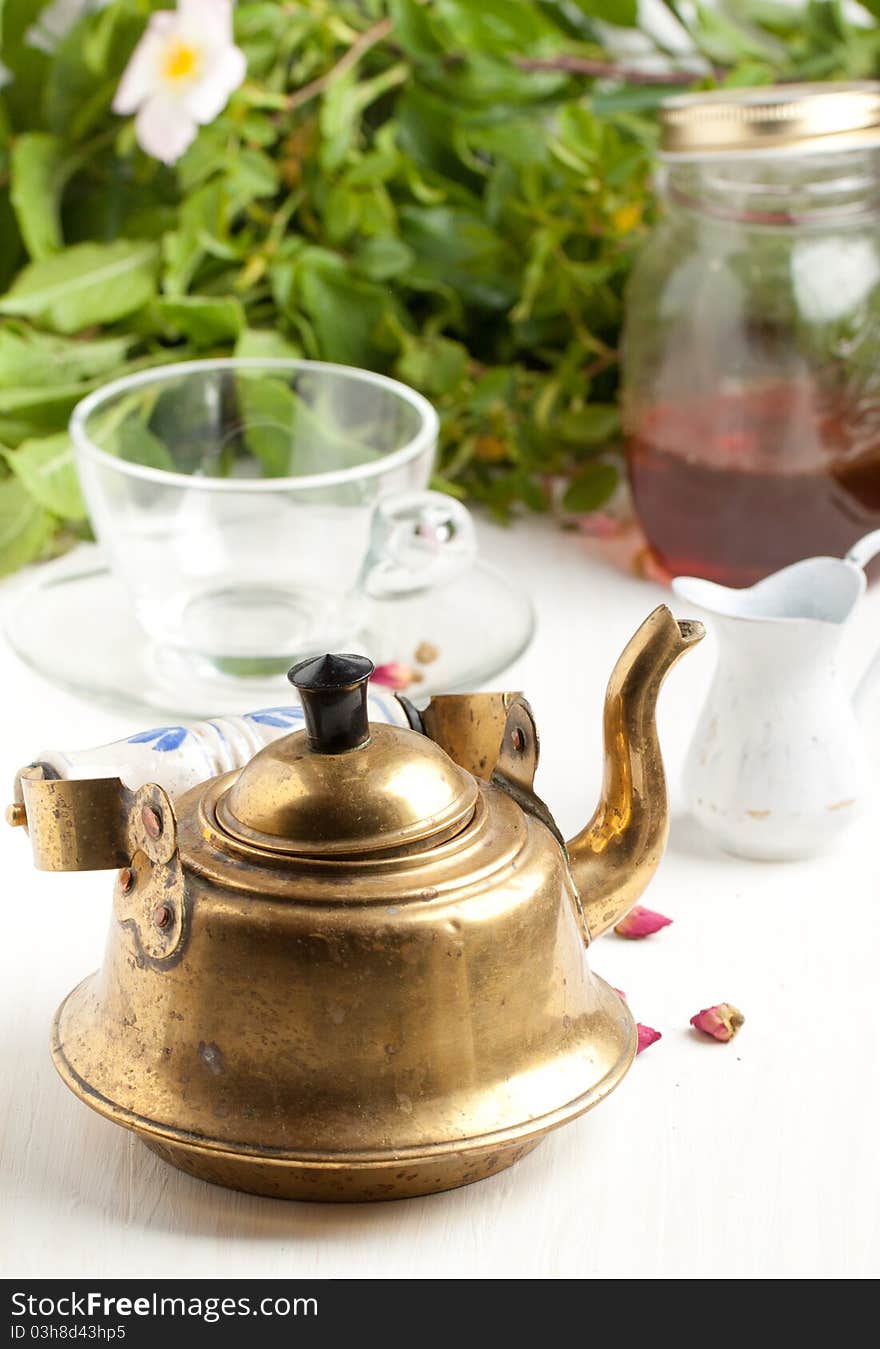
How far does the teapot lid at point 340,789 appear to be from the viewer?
1.71ft

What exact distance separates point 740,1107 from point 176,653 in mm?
478

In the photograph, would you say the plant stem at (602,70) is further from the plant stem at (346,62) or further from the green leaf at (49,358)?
the green leaf at (49,358)

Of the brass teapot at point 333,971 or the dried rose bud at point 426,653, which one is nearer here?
the brass teapot at point 333,971

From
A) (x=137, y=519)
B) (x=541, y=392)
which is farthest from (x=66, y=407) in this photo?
(x=541, y=392)

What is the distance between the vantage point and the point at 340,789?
52cm

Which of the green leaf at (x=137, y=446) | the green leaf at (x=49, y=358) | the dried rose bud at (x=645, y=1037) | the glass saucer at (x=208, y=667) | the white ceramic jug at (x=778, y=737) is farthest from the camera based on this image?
the green leaf at (x=49, y=358)

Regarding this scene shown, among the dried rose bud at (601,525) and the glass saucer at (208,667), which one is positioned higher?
the glass saucer at (208,667)

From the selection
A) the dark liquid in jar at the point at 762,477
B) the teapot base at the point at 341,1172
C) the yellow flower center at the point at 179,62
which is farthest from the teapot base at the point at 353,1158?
the yellow flower center at the point at 179,62

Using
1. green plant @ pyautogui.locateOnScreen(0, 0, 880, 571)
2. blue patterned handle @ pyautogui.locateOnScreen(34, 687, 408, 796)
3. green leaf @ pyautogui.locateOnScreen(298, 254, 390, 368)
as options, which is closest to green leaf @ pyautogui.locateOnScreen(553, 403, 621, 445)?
green plant @ pyautogui.locateOnScreen(0, 0, 880, 571)

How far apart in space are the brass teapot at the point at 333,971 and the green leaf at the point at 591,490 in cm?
68

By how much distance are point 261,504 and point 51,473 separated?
0.70ft

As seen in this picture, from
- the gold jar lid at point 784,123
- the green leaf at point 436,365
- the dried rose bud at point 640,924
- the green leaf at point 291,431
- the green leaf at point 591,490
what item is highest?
the gold jar lid at point 784,123

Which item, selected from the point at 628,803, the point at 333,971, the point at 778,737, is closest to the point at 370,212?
the point at 778,737

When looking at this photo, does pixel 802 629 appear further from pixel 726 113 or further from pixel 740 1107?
pixel 726 113
